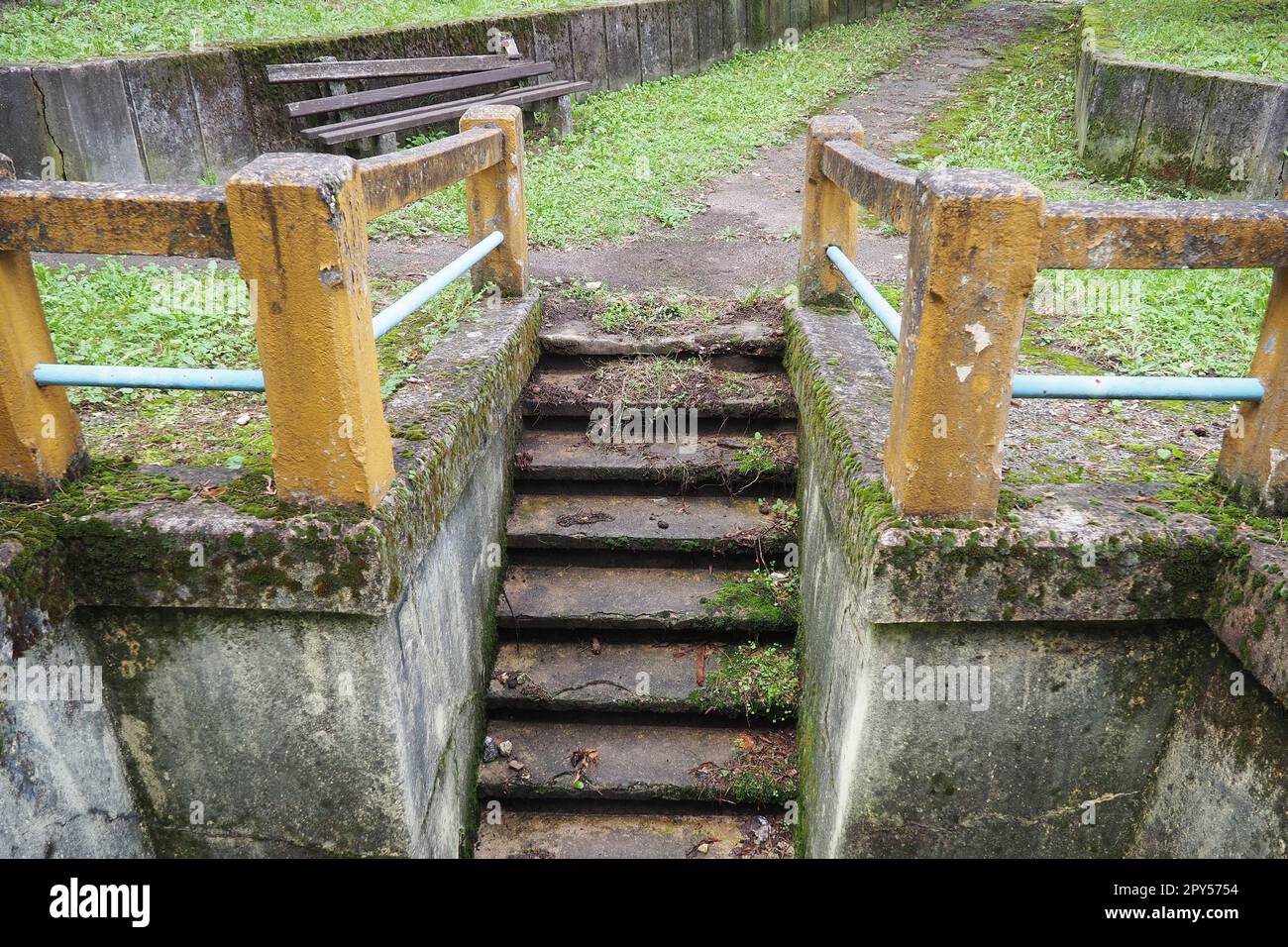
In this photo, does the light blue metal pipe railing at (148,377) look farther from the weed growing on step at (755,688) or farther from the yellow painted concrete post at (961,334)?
the weed growing on step at (755,688)

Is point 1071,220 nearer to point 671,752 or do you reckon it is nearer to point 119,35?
point 671,752

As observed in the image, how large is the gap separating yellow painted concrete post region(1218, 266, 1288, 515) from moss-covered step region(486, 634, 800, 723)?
180 centimetres

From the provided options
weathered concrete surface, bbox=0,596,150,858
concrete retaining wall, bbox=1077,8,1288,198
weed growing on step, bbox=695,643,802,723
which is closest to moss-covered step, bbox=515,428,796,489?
weed growing on step, bbox=695,643,802,723

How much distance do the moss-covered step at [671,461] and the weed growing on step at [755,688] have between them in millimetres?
847

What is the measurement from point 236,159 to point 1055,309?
19.0 feet

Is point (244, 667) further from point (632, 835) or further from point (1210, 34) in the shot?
point (1210, 34)

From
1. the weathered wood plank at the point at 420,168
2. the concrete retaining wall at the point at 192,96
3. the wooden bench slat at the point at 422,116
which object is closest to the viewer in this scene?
the weathered wood plank at the point at 420,168

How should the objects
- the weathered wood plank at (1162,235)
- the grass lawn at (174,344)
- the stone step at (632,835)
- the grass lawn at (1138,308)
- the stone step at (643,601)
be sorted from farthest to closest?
the grass lawn at (1138,308) < the stone step at (643,601) < the stone step at (632,835) < the grass lawn at (174,344) < the weathered wood plank at (1162,235)

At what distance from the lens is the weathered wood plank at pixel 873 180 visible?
284 centimetres

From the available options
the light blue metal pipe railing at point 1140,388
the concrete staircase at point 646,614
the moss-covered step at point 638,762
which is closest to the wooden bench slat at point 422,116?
the concrete staircase at point 646,614

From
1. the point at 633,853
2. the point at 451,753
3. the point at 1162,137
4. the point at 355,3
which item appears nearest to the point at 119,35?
the point at 355,3

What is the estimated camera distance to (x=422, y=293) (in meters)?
3.25

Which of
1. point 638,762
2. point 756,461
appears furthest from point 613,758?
point 756,461

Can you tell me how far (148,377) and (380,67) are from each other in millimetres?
5921
